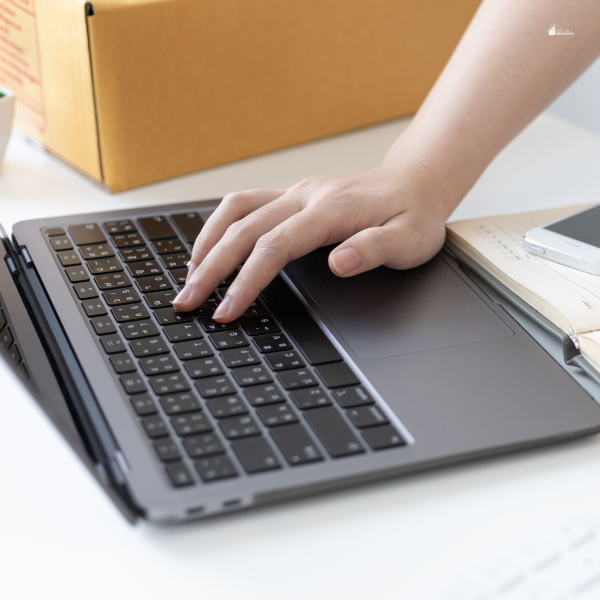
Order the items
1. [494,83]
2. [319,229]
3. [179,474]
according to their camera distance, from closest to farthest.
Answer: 1. [179,474]
2. [319,229]
3. [494,83]

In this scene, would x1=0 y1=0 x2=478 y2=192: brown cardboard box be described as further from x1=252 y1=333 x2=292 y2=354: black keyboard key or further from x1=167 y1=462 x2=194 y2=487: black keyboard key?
x1=167 y1=462 x2=194 y2=487: black keyboard key

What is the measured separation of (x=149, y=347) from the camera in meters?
0.48

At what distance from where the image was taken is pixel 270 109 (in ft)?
2.77

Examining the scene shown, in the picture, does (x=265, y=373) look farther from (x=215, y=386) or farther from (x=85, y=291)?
(x=85, y=291)

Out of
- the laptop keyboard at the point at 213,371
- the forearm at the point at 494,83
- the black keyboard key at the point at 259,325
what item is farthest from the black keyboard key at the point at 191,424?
the forearm at the point at 494,83

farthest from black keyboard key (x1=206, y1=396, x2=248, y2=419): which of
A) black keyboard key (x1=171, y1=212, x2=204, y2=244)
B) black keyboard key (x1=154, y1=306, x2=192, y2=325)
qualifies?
black keyboard key (x1=171, y1=212, x2=204, y2=244)

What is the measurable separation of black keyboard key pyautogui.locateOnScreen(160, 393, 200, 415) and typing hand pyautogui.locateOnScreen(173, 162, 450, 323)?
10 centimetres

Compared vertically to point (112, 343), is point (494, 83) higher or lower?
higher

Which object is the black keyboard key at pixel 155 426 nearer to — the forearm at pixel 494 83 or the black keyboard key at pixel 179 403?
the black keyboard key at pixel 179 403

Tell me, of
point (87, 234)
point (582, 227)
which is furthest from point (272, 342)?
point (582, 227)

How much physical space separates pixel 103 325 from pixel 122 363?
2.1 inches

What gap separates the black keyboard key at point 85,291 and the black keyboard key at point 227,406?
0.16m

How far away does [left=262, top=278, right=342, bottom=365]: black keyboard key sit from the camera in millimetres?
494

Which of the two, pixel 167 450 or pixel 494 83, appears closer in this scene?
pixel 167 450
